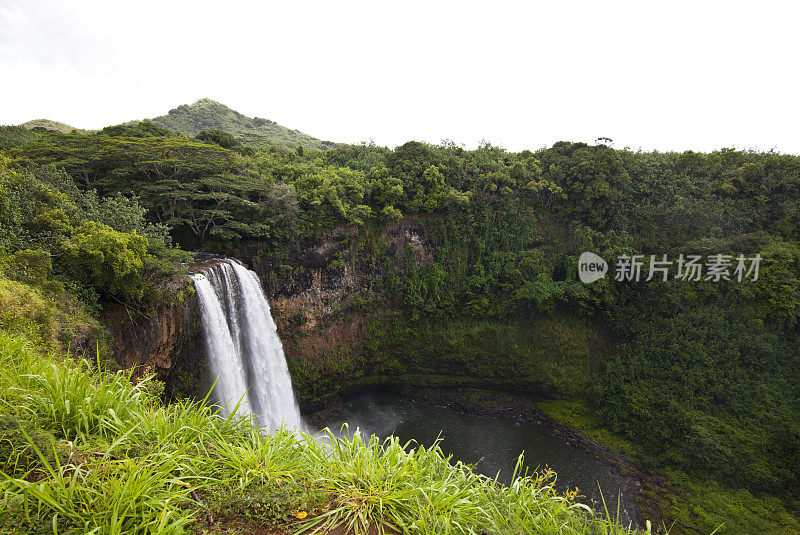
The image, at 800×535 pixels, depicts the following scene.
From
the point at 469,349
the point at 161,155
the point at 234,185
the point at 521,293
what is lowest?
the point at 469,349

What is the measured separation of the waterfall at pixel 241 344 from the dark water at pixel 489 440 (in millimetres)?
3991

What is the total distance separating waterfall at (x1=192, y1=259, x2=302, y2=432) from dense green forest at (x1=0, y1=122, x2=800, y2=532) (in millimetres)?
1219

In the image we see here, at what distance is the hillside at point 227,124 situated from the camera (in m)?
30.4

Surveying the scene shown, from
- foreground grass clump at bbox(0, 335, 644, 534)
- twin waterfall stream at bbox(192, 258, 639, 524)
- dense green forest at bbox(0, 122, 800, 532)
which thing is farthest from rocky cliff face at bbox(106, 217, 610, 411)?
foreground grass clump at bbox(0, 335, 644, 534)

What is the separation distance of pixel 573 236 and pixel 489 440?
10.2 metres

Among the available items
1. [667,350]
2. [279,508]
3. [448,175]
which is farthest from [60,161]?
[667,350]

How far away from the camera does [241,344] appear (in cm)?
922

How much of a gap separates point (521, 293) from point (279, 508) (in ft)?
47.3

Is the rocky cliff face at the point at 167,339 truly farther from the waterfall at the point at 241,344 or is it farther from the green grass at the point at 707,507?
the green grass at the point at 707,507

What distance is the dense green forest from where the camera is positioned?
1001 cm

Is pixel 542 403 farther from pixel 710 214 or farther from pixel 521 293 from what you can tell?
pixel 710 214

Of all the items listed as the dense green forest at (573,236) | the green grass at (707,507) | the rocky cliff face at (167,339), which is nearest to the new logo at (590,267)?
the dense green forest at (573,236)

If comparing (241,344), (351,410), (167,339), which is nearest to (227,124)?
(351,410)

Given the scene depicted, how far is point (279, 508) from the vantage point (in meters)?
2.01
